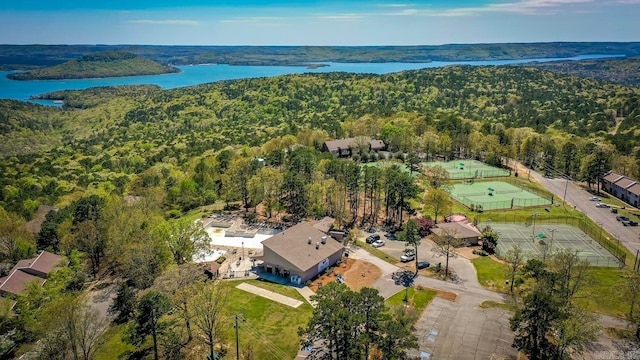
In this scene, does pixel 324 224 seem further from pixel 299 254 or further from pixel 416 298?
pixel 416 298

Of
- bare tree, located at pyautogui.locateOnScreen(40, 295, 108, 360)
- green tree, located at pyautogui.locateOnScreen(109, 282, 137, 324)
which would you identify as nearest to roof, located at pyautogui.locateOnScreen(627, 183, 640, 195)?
green tree, located at pyautogui.locateOnScreen(109, 282, 137, 324)

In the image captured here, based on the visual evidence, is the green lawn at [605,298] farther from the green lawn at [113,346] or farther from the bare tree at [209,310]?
the green lawn at [113,346]

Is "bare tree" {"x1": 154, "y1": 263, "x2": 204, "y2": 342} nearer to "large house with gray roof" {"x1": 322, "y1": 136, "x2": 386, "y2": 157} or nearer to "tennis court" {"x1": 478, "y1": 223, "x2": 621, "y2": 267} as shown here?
"tennis court" {"x1": 478, "y1": 223, "x2": 621, "y2": 267}

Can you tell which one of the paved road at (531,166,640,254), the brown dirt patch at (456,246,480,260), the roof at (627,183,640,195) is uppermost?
the roof at (627,183,640,195)

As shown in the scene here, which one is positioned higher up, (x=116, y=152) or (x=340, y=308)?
(x=340, y=308)

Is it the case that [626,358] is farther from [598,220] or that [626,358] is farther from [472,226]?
[598,220]

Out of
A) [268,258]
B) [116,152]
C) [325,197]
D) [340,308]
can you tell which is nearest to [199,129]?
[116,152]

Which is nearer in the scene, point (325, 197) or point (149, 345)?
point (149, 345)
